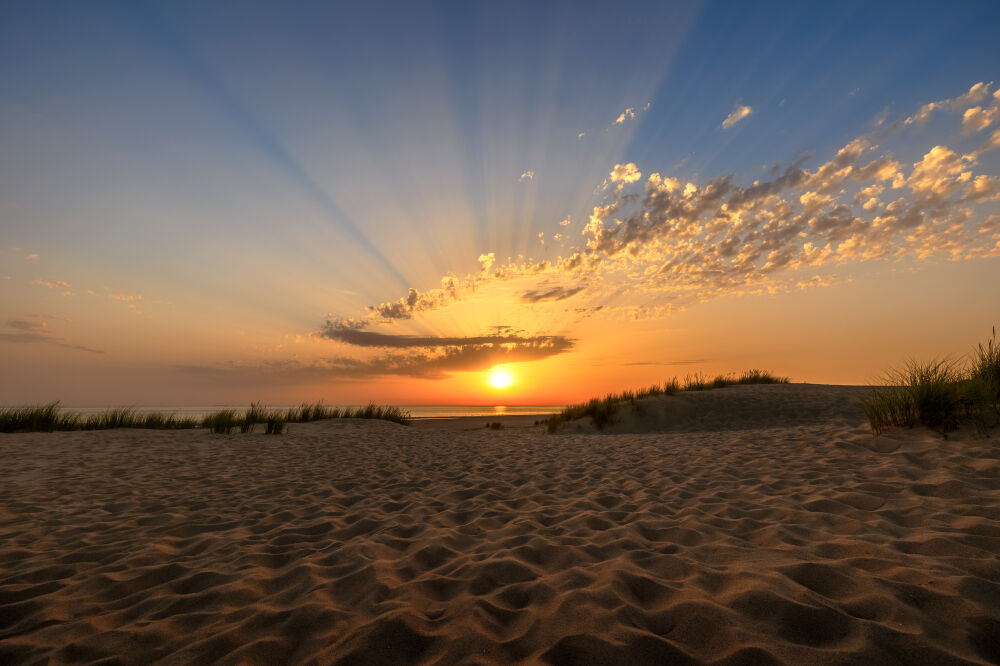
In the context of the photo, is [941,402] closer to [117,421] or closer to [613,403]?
[613,403]

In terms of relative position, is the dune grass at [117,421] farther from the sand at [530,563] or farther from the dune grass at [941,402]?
the dune grass at [941,402]

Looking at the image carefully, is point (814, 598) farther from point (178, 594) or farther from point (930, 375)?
point (930, 375)

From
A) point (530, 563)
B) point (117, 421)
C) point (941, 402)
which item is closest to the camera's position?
point (530, 563)

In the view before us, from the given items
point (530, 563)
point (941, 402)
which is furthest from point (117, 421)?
point (941, 402)

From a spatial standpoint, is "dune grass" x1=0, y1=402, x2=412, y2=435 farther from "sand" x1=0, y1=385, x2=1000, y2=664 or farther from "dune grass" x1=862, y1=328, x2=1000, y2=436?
"dune grass" x1=862, y1=328, x2=1000, y2=436

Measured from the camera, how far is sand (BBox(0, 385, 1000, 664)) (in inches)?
74.7

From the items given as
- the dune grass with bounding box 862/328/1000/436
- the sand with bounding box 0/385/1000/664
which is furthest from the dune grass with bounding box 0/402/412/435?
the dune grass with bounding box 862/328/1000/436

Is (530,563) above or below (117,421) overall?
below

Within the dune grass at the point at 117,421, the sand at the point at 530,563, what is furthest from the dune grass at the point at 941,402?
the dune grass at the point at 117,421

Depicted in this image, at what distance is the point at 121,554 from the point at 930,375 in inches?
382

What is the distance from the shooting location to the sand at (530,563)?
190cm

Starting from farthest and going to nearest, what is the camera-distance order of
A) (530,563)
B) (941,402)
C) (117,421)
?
(117,421) < (941,402) < (530,563)

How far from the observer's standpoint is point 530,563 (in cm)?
285

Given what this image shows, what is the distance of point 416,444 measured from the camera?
10.9 metres
